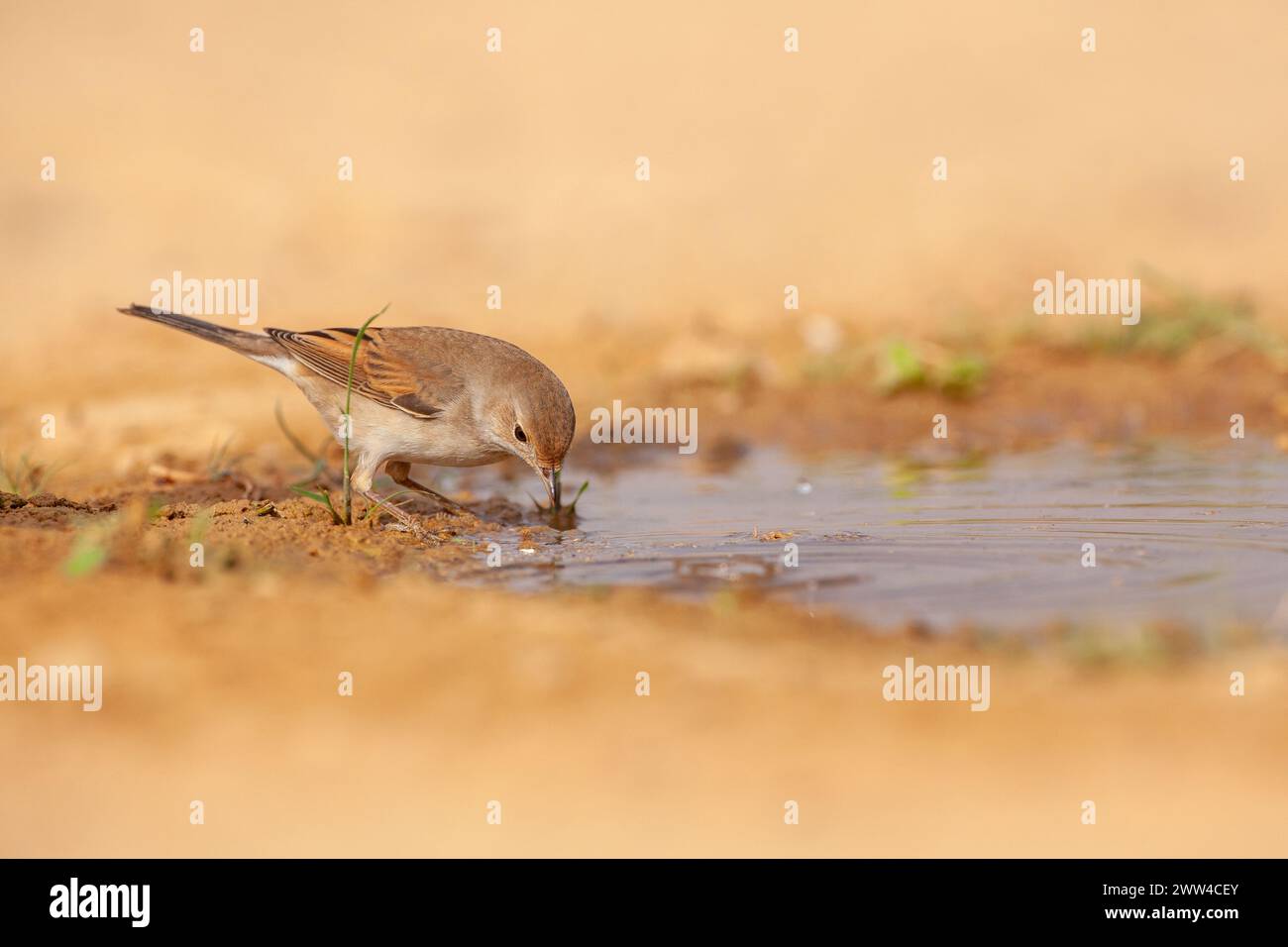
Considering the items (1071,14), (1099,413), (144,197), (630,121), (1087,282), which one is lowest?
(1099,413)

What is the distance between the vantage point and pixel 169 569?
538cm

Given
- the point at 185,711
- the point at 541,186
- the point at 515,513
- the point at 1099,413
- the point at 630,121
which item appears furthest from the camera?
the point at 630,121

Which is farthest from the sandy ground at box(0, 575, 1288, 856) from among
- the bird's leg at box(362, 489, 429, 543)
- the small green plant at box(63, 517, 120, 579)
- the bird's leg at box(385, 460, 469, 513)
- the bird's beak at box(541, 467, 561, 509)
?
the bird's leg at box(385, 460, 469, 513)

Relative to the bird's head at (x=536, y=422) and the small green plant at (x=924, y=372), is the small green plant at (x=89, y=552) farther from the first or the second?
the small green plant at (x=924, y=372)

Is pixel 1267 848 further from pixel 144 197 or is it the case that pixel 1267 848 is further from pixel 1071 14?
pixel 1071 14

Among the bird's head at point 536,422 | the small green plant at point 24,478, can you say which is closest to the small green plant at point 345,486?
the bird's head at point 536,422

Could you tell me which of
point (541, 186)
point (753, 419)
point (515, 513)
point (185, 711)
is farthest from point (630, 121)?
point (185, 711)

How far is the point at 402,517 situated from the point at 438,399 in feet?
1.99

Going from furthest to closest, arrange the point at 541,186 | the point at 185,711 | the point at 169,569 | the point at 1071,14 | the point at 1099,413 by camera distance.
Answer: the point at 1071,14 → the point at 541,186 → the point at 1099,413 → the point at 169,569 → the point at 185,711

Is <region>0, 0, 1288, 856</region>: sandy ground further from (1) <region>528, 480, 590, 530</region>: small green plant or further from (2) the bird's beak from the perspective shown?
(2) the bird's beak

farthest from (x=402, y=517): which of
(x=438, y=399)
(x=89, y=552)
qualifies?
(x=89, y=552)

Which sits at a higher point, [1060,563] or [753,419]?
[753,419]

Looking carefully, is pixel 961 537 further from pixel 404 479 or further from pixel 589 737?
pixel 589 737

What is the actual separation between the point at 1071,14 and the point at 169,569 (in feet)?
68.1
